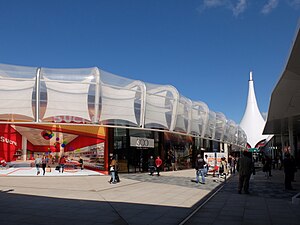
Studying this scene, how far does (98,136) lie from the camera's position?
21.7 metres

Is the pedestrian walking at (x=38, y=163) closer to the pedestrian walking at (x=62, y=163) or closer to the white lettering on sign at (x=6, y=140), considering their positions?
the pedestrian walking at (x=62, y=163)

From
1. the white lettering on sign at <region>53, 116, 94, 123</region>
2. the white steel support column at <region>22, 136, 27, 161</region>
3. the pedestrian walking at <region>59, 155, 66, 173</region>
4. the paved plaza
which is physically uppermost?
the white lettering on sign at <region>53, 116, 94, 123</region>

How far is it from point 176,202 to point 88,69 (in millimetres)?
13411

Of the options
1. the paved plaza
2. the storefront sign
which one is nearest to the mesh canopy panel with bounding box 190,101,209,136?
the storefront sign

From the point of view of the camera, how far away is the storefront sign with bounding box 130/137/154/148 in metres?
23.3

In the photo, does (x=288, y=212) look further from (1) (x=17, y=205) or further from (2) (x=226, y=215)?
(1) (x=17, y=205)

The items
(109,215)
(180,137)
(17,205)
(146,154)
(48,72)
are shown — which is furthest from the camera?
(180,137)

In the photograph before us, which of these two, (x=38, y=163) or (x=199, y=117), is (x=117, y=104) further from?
(x=199, y=117)

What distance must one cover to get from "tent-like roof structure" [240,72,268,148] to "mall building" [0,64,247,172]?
6045 cm

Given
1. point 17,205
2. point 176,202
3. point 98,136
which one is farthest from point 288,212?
point 98,136

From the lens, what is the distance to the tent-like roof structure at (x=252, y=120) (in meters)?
80.4

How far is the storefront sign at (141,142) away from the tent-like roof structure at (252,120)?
2400 inches

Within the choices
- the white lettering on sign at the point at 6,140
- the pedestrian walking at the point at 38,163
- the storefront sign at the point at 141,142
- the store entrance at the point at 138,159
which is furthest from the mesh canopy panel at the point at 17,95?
the store entrance at the point at 138,159

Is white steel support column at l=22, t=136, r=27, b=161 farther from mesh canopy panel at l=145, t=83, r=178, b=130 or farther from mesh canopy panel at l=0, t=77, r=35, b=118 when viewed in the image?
mesh canopy panel at l=145, t=83, r=178, b=130
